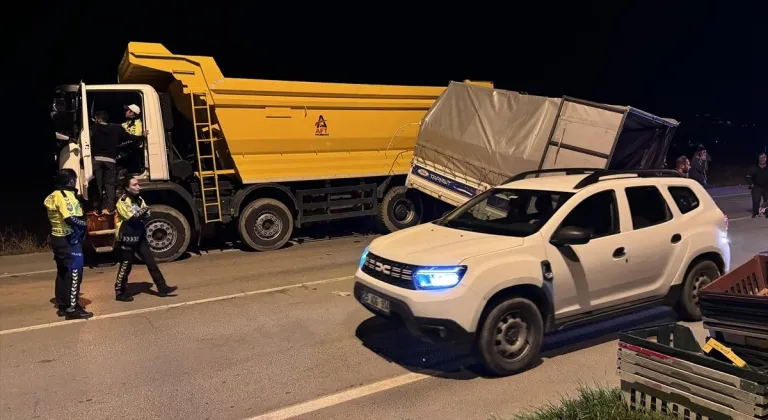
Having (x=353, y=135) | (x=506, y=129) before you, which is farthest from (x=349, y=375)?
(x=353, y=135)

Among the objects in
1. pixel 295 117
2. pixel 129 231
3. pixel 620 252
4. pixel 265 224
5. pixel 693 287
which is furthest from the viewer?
pixel 295 117

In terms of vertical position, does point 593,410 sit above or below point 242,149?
below

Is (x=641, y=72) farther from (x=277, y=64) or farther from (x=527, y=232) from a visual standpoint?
(x=527, y=232)

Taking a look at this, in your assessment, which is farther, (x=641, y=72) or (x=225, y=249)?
(x=641, y=72)

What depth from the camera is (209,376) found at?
16.4 feet

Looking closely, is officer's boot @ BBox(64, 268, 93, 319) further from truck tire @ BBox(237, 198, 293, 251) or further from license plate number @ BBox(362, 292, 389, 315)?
truck tire @ BBox(237, 198, 293, 251)

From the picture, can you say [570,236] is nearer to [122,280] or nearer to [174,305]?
[174,305]

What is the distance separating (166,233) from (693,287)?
7.60m

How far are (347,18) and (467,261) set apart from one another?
22815 mm

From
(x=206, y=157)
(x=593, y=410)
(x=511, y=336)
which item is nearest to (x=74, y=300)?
(x=206, y=157)

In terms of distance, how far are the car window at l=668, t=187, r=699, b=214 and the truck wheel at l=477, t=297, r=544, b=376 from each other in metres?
2.24

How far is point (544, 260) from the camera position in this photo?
502cm

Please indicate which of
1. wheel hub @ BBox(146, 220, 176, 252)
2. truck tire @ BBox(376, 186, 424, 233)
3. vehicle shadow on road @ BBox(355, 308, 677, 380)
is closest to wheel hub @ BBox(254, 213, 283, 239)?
wheel hub @ BBox(146, 220, 176, 252)

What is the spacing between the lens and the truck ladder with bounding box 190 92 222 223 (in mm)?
10023
